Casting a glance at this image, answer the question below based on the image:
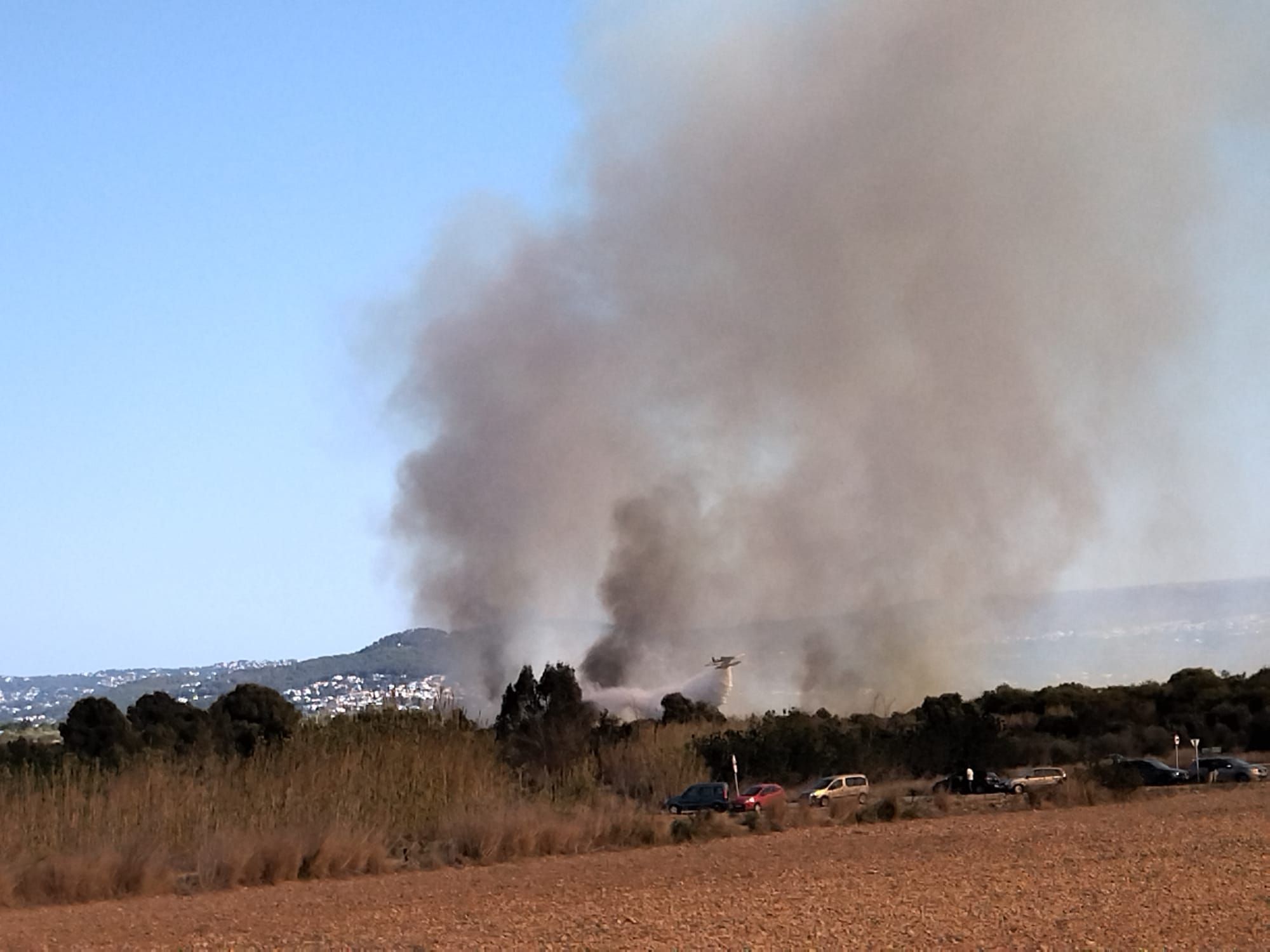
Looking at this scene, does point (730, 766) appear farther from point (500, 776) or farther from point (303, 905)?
point (303, 905)

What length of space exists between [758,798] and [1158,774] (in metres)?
10.9

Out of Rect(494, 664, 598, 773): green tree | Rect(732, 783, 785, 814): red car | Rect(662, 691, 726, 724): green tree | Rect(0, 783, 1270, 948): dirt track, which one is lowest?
Rect(732, 783, 785, 814): red car

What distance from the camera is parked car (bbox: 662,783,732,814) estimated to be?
36.2 m

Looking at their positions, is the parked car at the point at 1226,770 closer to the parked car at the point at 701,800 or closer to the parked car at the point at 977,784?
the parked car at the point at 977,784

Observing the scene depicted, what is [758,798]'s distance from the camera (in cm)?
→ 3791

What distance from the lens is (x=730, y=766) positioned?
45406mm

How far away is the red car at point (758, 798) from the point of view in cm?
3694

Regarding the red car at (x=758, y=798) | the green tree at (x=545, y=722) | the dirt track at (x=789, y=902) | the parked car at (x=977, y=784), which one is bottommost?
the parked car at (x=977, y=784)

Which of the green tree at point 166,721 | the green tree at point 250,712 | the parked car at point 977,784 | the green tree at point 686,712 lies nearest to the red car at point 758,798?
the parked car at point 977,784

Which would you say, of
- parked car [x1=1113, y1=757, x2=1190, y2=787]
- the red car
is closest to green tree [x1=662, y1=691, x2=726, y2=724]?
the red car

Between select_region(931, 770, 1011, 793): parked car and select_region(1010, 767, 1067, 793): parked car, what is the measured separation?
0.22 m

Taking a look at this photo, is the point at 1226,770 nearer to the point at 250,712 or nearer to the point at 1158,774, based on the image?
the point at 1158,774

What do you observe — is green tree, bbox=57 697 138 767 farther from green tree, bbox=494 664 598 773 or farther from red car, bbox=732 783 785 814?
red car, bbox=732 783 785 814

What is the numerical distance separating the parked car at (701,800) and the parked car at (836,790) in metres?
3.89
